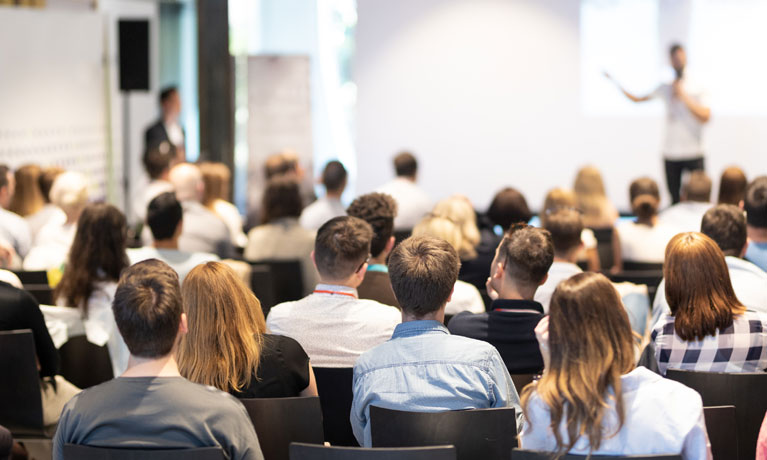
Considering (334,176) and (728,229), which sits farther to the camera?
(334,176)

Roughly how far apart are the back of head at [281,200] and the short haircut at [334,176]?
2.12 feet

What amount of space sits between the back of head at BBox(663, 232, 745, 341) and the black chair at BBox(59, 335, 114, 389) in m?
A: 2.27

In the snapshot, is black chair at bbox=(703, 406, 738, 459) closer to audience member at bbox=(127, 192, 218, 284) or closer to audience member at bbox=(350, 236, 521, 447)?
audience member at bbox=(350, 236, 521, 447)

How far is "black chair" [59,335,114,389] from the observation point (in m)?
3.78

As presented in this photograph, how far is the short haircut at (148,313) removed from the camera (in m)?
→ 2.13

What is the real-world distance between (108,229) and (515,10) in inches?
286

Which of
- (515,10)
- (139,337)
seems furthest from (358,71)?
(139,337)

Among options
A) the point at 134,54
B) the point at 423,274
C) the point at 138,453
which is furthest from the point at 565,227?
the point at 134,54

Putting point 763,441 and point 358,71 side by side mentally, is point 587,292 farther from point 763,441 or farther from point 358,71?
point 358,71

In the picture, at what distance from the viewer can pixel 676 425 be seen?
6.73 feet

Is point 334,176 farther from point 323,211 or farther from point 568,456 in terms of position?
point 568,456

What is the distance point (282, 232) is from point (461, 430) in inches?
128

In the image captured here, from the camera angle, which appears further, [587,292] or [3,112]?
[3,112]

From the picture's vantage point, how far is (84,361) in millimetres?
3799
